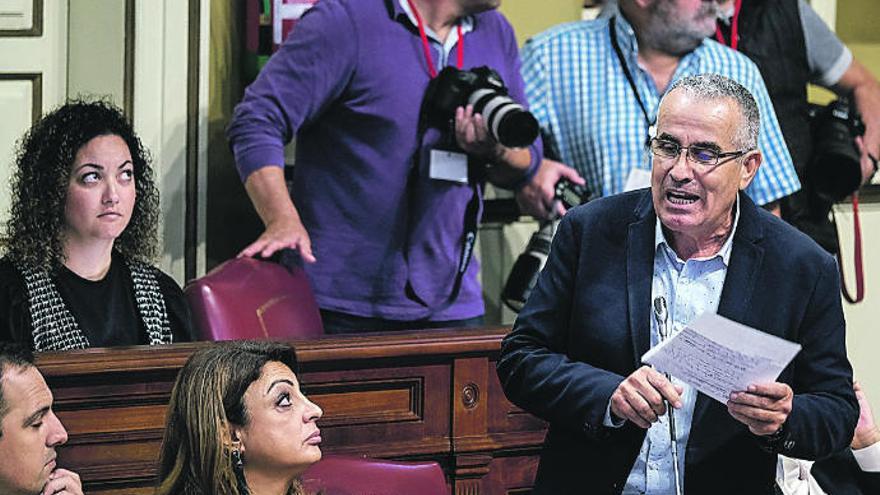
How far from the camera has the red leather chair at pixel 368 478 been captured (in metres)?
2.71

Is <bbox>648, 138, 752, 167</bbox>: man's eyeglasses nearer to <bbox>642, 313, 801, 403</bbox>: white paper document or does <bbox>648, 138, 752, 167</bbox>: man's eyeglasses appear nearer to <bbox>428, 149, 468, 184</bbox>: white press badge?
<bbox>642, 313, 801, 403</bbox>: white paper document

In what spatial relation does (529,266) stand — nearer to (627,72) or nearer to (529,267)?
(529,267)

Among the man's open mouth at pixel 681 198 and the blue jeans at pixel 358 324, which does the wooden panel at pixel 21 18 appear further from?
the man's open mouth at pixel 681 198

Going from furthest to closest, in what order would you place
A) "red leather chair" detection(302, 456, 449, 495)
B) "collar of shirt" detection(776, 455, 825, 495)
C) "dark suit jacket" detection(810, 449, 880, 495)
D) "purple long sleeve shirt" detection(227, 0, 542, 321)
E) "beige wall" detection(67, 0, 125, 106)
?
"beige wall" detection(67, 0, 125, 106), "purple long sleeve shirt" detection(227, 0, 542, 321), "dark suit jacket" detection(810, 449, 880, 495), "collar of shirt" detection(776, 455, 825, 495), "red leather chair" detection(302, 456, 449, 495)

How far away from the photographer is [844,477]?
350 centimetres

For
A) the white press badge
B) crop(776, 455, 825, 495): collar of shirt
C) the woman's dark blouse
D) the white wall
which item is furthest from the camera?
the white wall

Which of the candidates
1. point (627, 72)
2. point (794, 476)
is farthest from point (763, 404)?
point (627, 72)

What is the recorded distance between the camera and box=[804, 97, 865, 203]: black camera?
4.64m

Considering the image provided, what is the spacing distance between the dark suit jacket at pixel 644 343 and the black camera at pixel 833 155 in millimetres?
2069

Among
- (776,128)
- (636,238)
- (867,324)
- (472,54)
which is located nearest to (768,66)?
(776,128)

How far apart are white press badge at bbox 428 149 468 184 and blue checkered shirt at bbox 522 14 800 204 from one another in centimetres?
41

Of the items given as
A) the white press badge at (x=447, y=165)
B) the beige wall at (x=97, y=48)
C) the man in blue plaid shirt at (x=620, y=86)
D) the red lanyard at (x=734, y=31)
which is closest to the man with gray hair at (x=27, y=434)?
the white press badge at (x=447, y=165)

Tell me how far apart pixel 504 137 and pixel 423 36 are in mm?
331

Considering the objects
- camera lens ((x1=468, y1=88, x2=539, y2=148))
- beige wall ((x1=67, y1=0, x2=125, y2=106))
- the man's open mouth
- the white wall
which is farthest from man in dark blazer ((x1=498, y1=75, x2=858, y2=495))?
the white wall
